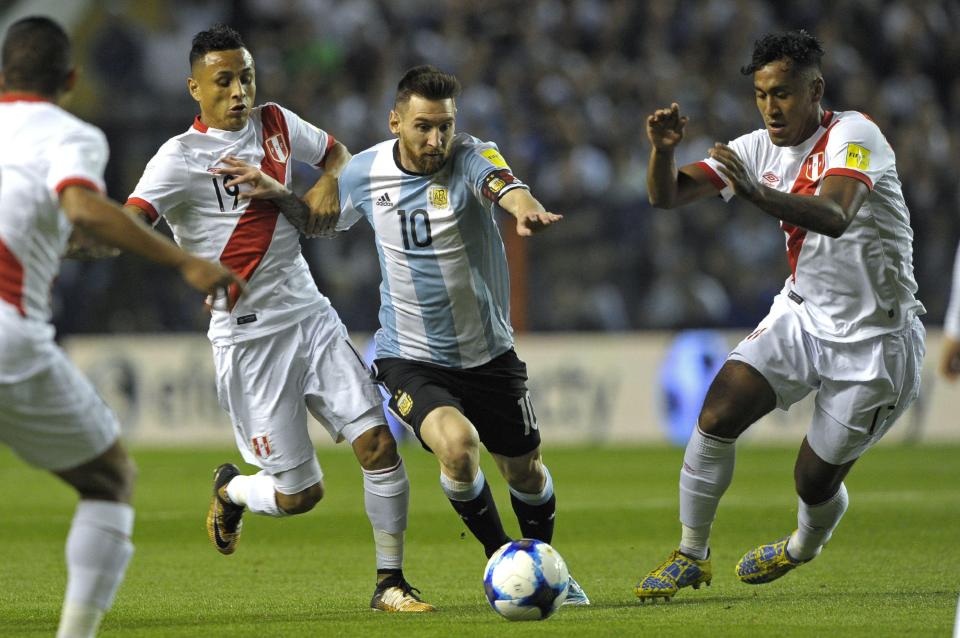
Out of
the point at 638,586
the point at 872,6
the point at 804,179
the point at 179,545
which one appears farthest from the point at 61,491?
the point at 872,6

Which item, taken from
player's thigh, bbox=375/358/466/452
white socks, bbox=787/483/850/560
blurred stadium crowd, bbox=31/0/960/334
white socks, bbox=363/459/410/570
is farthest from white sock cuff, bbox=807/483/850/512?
blurred stadium crowd, bbox=31/0/960/334

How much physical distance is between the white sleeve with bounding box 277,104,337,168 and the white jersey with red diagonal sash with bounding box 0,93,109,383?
2.40m

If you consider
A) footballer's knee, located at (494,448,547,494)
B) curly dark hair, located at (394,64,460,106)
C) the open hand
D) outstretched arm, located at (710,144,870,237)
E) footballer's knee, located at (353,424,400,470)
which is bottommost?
footballer's knee, located at (494,448,547,494)

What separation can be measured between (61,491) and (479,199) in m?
6.77

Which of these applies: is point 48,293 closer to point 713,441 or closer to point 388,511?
point 388,511

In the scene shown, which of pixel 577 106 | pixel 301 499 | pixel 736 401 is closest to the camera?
pixel 736 401

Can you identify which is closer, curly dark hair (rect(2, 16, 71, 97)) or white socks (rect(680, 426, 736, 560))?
curly dark hair (rect(2, 16, 71, 97))

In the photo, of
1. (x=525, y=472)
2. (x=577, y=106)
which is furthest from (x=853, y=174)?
(x=577, y=106)

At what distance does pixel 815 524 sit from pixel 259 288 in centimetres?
264

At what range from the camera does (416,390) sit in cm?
608

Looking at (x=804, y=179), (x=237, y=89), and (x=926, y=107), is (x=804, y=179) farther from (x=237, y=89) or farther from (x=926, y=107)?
(x=926, y=107)

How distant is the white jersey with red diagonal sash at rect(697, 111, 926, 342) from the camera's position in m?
6.10

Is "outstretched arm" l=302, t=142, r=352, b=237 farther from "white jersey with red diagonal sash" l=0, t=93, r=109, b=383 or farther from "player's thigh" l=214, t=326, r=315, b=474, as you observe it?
"white jersey with red diagonal sash" l=0, t=93, r=109, b=383

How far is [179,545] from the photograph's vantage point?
835 centimetres
